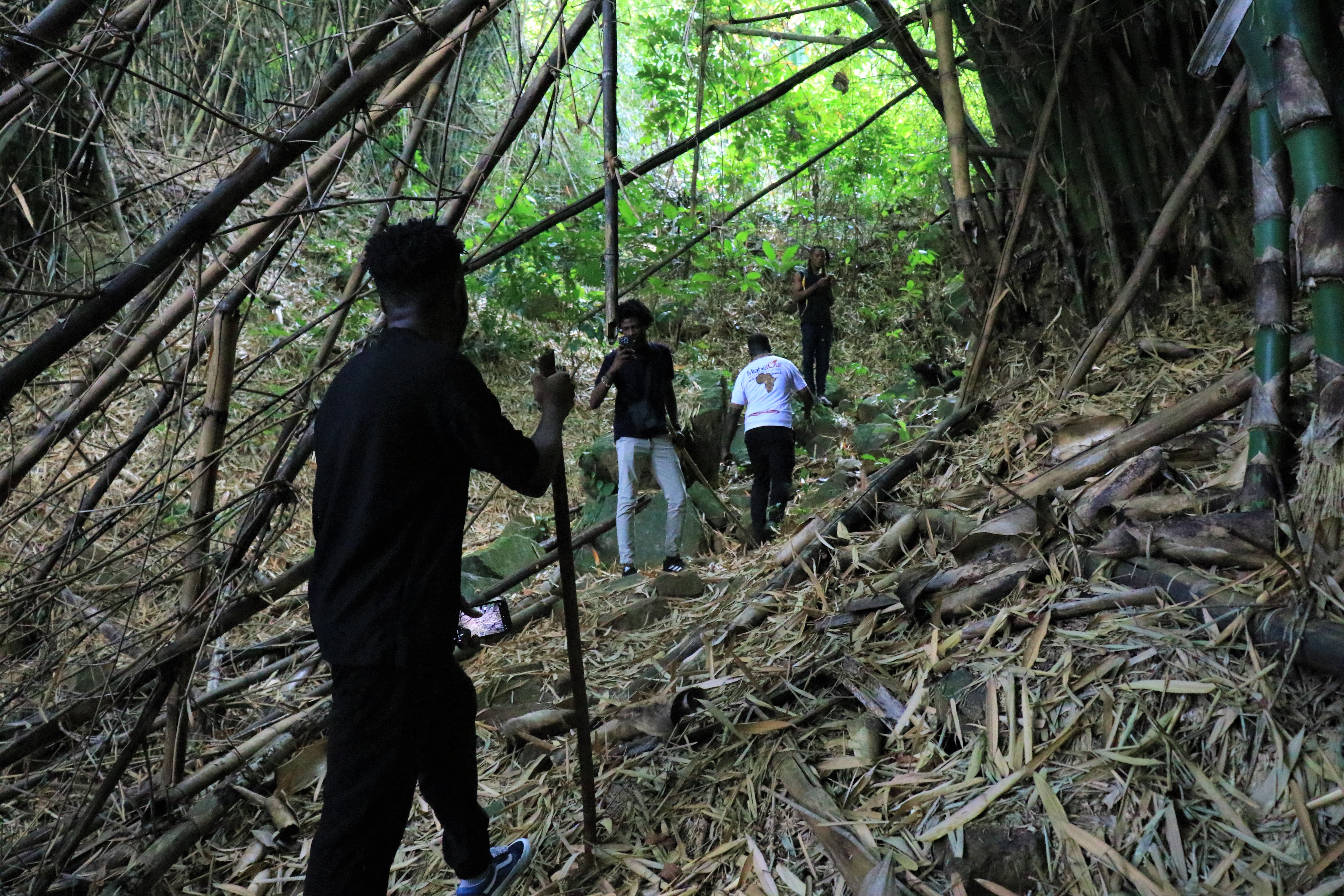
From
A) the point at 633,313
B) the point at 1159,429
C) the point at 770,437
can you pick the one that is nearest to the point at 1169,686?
the point at 1159,429

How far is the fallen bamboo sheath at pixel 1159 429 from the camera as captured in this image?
7.61 feet

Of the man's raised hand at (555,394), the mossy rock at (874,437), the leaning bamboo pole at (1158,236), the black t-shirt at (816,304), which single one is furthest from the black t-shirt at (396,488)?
the black t-shirt at (816,304)

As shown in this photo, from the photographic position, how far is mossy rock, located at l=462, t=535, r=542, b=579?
5281mm

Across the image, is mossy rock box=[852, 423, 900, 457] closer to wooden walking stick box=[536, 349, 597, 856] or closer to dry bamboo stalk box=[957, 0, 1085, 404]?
dry bamboo stalk box=[957, 0, 1085, 404]

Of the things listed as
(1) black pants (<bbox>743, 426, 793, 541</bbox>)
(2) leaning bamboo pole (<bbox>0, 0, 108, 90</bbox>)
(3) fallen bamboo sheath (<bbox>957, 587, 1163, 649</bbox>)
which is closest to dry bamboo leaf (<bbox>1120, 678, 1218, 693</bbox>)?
(3) fallen bamboo sheath (<bbox>957, 587, 1163, 649</bbox>)

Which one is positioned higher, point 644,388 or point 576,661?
point 644,388

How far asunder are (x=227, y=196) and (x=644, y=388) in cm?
318

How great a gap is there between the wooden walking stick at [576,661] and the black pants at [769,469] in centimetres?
299

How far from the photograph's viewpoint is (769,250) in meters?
9.53

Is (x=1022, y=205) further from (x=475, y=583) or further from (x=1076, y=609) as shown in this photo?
(x=475, y=583)

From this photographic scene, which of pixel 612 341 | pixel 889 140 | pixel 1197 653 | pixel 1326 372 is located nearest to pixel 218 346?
pixel 612 341

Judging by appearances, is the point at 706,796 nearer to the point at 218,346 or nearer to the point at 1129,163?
the point at 218,346

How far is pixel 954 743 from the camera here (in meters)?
1.94

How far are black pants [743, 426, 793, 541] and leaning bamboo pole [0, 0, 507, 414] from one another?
3483 millimetres
